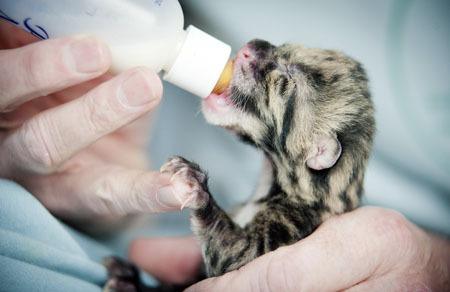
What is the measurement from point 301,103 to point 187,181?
0.40 metres

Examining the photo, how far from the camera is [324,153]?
3.92ft

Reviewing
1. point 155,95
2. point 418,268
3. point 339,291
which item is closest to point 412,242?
point 418,268

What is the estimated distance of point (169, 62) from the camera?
1038mm

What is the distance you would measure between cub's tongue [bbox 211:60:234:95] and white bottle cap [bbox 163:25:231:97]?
5 cm

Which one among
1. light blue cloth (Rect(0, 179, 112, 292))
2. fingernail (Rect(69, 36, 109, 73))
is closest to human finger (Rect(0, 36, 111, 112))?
fingernail (Rect(69, 36, 109, 73))

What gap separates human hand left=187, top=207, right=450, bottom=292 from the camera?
108cm

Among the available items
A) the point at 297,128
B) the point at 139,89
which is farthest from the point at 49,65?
the point at 297,128

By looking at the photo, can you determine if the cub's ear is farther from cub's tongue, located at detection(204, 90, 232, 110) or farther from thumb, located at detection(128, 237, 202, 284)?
thumb, located at detection(128, 237, 202, 284)

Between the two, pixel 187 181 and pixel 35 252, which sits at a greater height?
pixel 187 181

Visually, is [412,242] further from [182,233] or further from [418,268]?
[182,233]

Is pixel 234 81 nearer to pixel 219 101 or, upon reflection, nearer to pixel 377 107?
pixel 219 101

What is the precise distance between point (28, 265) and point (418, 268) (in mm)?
1043

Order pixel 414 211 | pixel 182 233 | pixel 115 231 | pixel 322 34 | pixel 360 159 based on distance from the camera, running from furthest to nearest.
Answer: pixel 182 233
pixel 115 231
pixel 414 211
pixel 322 34
pixel 360 159

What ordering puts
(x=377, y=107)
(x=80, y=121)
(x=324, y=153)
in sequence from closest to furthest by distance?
(x=80, y=121) < (x=324, y=153) < (x=377, y=107)
